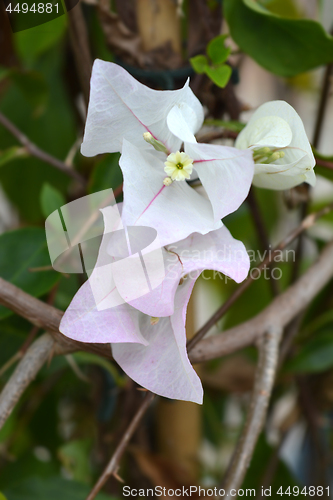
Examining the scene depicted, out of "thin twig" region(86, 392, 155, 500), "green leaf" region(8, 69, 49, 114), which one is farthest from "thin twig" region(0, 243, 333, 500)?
"green leaf" region(8, 69, 49, 114)

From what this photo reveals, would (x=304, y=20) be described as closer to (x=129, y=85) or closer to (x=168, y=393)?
(x=129, y=85)

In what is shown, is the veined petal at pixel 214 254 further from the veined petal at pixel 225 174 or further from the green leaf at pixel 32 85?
the green leaf at pixel 32 85

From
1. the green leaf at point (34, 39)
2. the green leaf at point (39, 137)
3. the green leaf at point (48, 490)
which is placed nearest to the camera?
the green leaf at point (48, 490)

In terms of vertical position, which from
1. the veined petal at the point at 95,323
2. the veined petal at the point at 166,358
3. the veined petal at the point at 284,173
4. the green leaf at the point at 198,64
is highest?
the green leaf at the point at 198,64

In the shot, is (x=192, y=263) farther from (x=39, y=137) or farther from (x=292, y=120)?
(x=39, y=137)

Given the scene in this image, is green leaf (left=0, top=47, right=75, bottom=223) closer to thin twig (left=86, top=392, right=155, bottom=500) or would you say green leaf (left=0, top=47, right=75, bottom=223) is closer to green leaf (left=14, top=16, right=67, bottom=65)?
green leaf (left=14, top=16, right=67, bottom=65)

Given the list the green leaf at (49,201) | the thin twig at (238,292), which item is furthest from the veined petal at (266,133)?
the green leaf at (49,201)

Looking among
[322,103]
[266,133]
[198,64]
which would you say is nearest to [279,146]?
[266,133]
